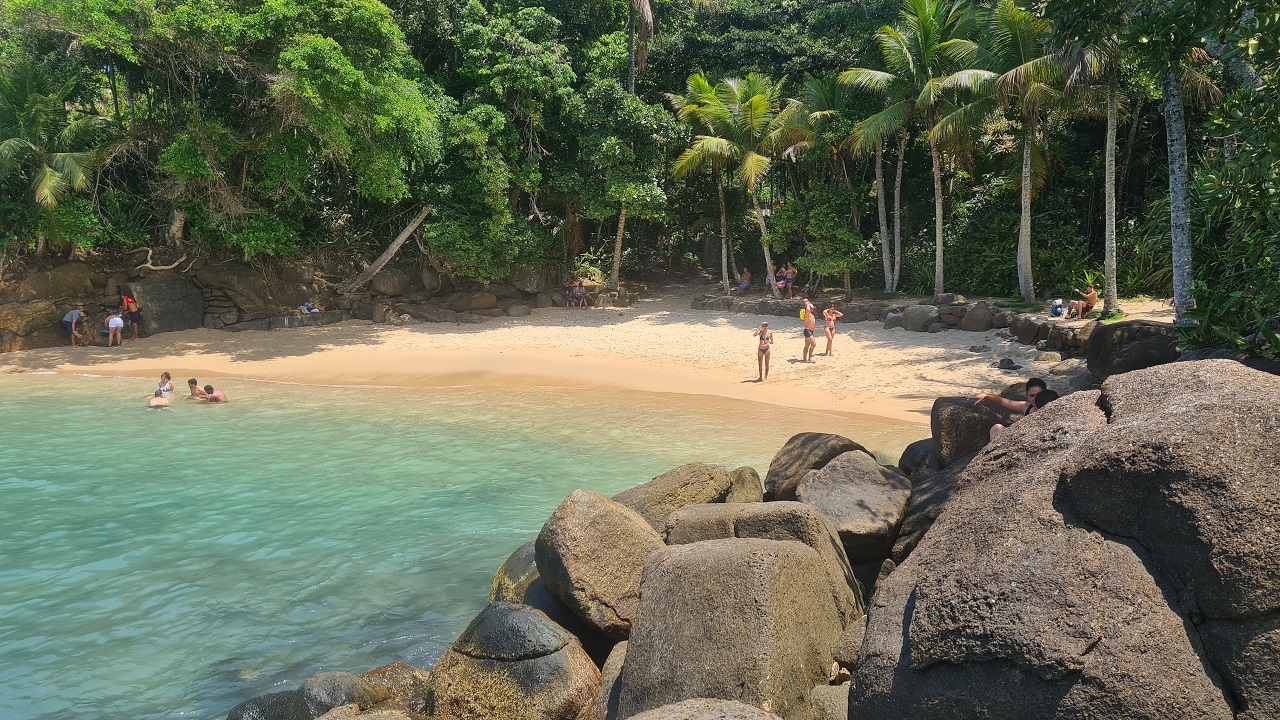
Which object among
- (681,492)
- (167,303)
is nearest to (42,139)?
(167,303)

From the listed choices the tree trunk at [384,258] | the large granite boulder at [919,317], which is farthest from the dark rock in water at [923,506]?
the tree trunk at [384,258]

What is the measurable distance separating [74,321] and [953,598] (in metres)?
24.5

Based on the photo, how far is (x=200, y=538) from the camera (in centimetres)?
1020

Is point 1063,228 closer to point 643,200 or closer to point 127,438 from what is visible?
point 643,200

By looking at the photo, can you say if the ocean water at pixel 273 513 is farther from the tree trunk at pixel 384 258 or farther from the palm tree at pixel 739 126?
the palm tree at pixel 739 126

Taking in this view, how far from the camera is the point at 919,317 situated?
1978 cm

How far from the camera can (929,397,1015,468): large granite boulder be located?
7.80 m

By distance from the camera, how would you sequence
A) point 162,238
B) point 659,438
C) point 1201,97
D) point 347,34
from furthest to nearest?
point 162,238 → point 347,34 → point 1201,97 → point 659,438

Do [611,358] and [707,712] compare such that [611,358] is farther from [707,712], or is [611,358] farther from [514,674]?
[707,712]

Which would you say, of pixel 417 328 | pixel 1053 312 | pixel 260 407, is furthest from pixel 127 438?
pixel 1053 312

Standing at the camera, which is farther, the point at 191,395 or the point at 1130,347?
the point at 191,395

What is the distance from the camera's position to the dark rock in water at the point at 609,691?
201 inches

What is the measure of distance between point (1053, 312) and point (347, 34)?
17.4m

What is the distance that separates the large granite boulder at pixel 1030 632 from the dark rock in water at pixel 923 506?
2304 millimetres
